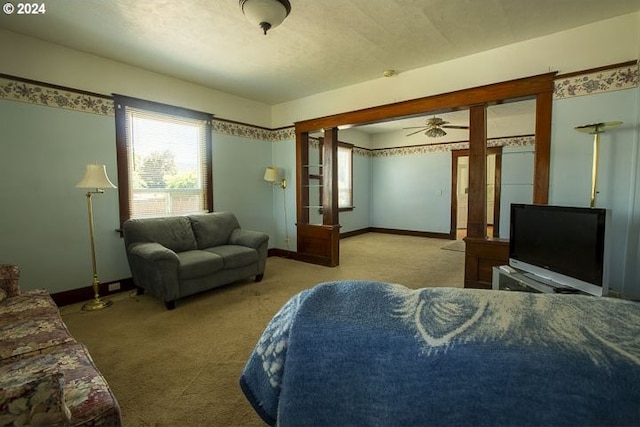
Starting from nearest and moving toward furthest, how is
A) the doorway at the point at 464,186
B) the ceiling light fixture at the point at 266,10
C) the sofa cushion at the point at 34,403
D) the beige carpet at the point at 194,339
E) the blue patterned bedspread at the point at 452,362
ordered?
the blue patterned bedspread at the point at 452,362 → the sofa cushion at the point at 34,403 → the beige carpet at the point at 194,339 → the ceiling light fixture at the point at 266,10 → the doorway at the point at 464,186

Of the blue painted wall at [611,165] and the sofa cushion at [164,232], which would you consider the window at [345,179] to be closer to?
the sofa cushion at [164,232]

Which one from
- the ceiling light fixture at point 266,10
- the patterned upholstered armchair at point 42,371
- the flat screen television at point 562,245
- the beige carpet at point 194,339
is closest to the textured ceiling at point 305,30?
the ceiling light fixture at point 266,10

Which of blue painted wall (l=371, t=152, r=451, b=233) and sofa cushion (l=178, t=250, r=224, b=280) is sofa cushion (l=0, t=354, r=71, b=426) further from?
blue painted wall (l=371, t=152, r=451, b=233)

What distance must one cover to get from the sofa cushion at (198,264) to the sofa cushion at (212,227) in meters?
0.41

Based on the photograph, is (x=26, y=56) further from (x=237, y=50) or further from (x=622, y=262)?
(x=622, y=262)

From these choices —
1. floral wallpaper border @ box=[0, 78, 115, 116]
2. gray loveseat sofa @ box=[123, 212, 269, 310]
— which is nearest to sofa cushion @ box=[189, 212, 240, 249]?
gray loveseat sofa @ box=[123, 212, 269, 310]

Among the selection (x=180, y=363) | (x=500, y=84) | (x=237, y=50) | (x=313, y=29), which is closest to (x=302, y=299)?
(x=180, y=363)

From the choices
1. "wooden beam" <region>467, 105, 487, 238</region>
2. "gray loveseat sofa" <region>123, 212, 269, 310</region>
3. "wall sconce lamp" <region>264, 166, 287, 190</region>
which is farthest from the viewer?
"wall sconce lamp" <region>264, 166, 287, 190</region>

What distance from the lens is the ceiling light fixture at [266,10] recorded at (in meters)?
2.17

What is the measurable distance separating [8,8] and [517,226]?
15.4 feet

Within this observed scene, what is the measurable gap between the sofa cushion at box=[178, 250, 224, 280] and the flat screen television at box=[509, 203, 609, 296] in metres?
2.96

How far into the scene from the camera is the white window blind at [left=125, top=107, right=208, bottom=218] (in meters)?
3.70

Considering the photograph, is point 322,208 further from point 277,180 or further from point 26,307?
point 26,307

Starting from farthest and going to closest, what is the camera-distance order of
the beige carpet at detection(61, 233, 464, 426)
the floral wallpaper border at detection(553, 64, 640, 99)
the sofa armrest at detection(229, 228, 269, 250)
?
the sofa armrest at detection(229, 228, 269, 250), the floral wallpaper border at detection(553, 64, 640, 99), the beige carpet at detection(61, 233, 464, 426)
